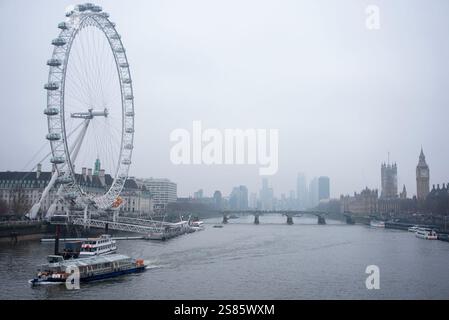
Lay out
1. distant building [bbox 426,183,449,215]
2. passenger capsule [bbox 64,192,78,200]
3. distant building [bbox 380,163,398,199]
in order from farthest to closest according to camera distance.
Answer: distant building [bbox 380,163,398,199] → distant building [bbox 426,183,449,215] → passenger capsule [bbox 64,192,78,200]

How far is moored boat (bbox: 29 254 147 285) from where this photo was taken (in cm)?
1532

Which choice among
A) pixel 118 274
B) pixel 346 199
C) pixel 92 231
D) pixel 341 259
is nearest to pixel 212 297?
pixel 118 274

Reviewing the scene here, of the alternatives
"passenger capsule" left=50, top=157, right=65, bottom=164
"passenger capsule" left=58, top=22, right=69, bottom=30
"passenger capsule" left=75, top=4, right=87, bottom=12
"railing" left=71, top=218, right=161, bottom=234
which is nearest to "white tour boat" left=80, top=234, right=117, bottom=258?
"passenger capsule" left=50, top=157, right=65, bottom=164

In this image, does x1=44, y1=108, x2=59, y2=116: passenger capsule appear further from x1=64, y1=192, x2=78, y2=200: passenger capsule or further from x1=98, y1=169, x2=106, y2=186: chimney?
x1=98, y1=169, x2=106, y2=186: chimney

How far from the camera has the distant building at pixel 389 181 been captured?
10819 cm

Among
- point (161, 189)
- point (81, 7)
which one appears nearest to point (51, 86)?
point (81, 7)

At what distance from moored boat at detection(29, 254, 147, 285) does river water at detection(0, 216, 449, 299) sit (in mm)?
362

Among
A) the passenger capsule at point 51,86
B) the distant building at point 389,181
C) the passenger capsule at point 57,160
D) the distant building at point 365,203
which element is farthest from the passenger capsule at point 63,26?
the distant building at point 389,181

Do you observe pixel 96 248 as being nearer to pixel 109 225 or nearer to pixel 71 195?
pixel 71 195

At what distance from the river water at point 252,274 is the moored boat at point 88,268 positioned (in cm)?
36

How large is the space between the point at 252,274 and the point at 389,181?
3864 inches

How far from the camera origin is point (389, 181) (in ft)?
359
